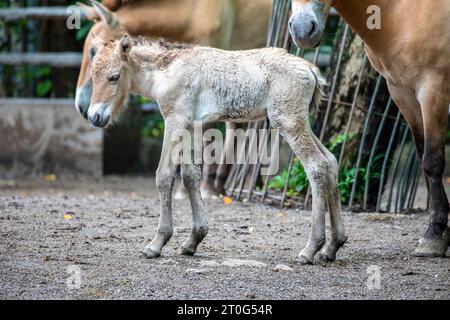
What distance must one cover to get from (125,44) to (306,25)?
3.25ft

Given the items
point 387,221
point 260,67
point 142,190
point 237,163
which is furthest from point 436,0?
point 142,190

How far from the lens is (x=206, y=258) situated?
4.46 m

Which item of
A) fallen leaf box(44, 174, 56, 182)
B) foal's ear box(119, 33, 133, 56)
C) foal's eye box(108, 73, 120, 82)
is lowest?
fallen leaf box(44, 174, 56, 182)

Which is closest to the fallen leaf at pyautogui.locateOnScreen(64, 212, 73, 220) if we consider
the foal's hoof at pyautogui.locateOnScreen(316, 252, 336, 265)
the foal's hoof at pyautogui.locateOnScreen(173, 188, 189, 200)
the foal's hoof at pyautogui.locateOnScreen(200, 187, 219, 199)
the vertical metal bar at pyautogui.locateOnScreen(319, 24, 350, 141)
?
the foal's hoof at pyautogui.locateOnScreen(173, 188, 189, 200)

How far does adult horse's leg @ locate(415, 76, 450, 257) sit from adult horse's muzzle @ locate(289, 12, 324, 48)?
0.82m

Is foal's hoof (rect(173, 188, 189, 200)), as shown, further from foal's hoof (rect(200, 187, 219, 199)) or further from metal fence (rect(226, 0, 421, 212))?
metal fence (rect(226, 0, 421, 212))

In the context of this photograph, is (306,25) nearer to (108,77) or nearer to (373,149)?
(108,77)

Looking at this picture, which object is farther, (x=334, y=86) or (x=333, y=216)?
(x=334, y=86)

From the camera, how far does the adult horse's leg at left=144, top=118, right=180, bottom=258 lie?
14.2 feet

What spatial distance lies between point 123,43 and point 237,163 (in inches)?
117

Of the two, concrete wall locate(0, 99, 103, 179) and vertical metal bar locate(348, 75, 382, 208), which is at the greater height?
vertical metal bar locate(348, 75, 382, 208)

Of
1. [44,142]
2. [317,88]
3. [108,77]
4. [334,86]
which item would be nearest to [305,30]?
[317,88]
